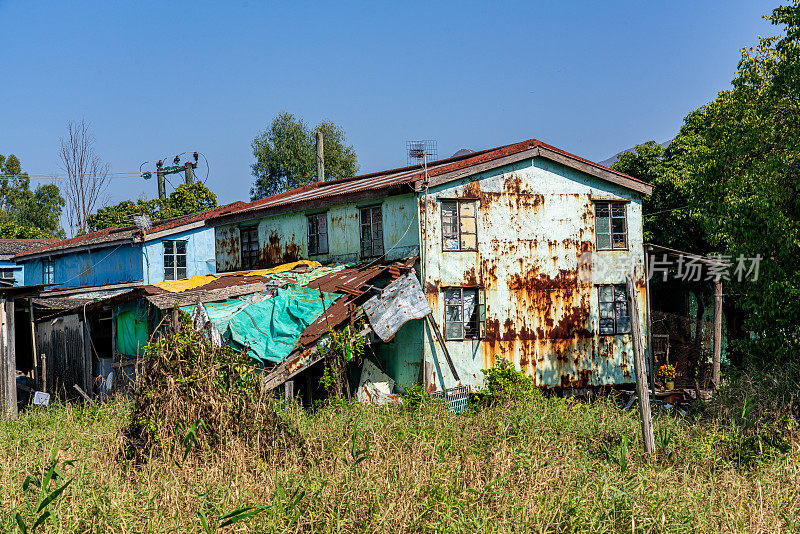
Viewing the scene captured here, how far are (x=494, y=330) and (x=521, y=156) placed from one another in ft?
15.3

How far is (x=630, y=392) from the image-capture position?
1808cm

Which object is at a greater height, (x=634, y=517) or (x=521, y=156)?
(x=521, y=156)

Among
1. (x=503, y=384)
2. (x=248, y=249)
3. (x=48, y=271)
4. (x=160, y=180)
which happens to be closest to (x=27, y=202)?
(x=160, y=180)

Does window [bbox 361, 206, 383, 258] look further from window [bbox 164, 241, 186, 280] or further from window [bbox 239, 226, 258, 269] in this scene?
window [bbox 164, 241, 186, 280]

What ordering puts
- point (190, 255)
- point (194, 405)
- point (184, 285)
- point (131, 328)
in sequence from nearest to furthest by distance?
1. point (194, 405)
2. point (131, 328)
3. point (184, 285)
4. point (190, 255)

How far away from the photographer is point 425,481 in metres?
7.79

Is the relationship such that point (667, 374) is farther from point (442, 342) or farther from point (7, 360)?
point (7, 360)

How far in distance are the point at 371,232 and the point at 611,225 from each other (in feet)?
22.2

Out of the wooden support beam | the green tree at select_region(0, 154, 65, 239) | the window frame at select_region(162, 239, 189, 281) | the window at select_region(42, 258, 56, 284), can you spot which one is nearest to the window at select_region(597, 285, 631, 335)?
the wooden support beam

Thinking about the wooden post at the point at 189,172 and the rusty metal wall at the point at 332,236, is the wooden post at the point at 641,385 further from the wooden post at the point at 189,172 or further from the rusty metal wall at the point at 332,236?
the wooden post at the point at 189,172

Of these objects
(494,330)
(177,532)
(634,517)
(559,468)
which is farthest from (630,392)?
(177,532)

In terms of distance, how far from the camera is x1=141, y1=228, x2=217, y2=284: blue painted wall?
2581 centimetres

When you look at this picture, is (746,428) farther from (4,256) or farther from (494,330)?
(4,256)

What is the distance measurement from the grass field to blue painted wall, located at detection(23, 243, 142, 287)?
624 inches
